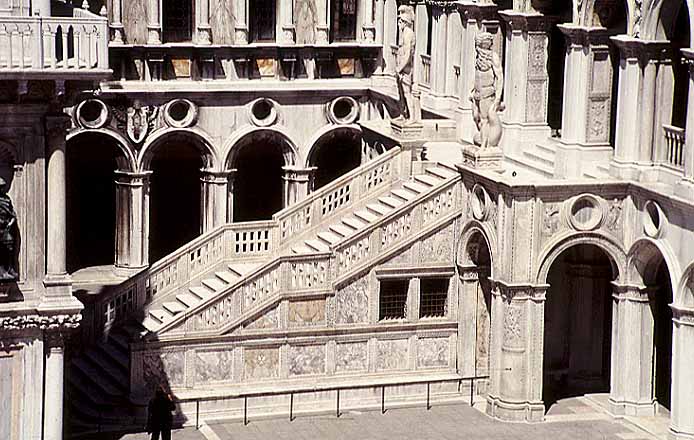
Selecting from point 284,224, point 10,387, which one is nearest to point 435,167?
point 284,224

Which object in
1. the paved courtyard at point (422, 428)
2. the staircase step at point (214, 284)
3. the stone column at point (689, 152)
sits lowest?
the paved courtyard at point (422, 428)

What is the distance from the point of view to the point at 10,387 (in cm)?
4147

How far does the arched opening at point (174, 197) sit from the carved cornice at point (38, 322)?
2024cm

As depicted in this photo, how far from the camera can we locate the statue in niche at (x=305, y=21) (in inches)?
2312

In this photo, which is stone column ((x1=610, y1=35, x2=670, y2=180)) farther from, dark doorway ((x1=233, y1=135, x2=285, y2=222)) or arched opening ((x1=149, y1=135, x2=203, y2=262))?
arched opening ((x1=149, y1=135, x2=203, y2=262))

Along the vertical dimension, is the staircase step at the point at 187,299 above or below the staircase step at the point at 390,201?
below

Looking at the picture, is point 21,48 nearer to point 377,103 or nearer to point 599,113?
point 599,113

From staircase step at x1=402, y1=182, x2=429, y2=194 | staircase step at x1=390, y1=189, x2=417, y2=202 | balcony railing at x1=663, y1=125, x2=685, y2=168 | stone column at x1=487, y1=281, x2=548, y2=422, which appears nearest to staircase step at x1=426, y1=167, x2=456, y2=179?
staircase step at x1=402, y1=182, x2=429, y2=194

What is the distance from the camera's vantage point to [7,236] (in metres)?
40.3

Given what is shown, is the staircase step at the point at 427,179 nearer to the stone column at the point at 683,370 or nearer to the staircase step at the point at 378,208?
the staircase step at the point at 378,208

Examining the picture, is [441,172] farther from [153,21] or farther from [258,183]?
[258,183]

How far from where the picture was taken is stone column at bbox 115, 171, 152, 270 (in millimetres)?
57688

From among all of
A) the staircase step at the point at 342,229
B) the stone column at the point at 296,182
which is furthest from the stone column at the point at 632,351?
the stone column at the point at 296,182

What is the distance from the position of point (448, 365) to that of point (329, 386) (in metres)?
2.77
